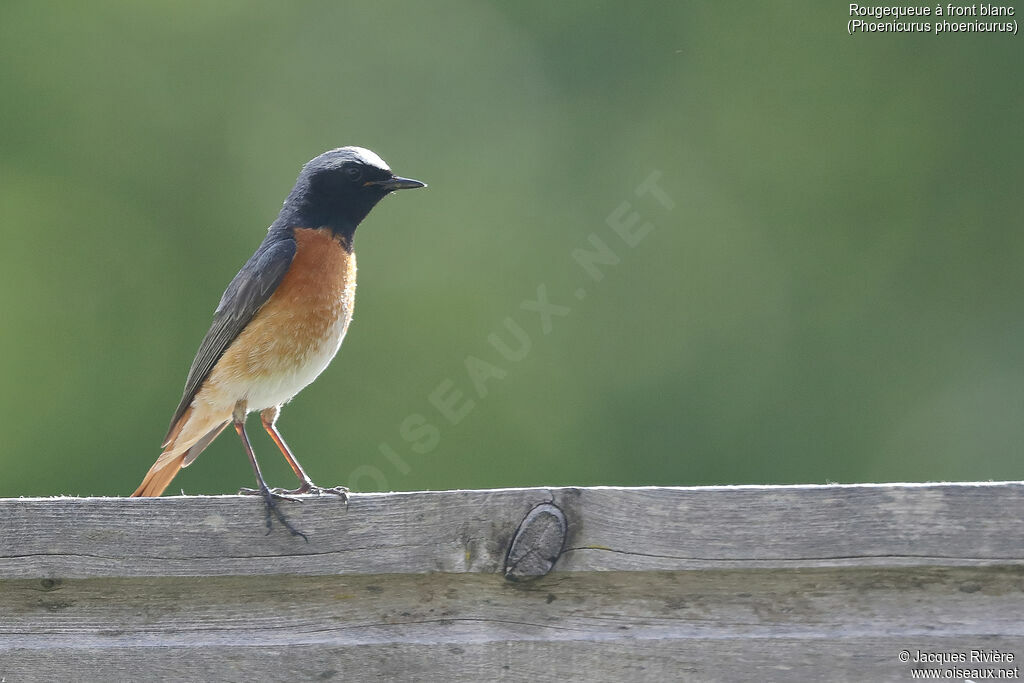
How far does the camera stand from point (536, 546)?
8.42 feet

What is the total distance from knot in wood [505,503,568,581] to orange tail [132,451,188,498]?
258 cm

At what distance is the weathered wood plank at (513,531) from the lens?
8.18 ft

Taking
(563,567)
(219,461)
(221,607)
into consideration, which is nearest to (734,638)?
(563,567)

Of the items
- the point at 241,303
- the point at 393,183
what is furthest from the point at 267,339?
the point at 393,183

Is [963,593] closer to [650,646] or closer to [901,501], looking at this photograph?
[901,501]

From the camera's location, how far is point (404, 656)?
2.59 m

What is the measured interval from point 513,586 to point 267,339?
240 centimetres

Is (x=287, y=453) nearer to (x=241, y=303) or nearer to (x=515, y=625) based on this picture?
(x=241, y=303)

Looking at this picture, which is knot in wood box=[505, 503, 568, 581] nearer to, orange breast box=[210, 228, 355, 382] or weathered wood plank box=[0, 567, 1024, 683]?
weathered wood plank box=[0, 567, 1024, 683]

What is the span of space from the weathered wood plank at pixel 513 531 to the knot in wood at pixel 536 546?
2 cm

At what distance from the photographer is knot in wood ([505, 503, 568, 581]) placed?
2559mm

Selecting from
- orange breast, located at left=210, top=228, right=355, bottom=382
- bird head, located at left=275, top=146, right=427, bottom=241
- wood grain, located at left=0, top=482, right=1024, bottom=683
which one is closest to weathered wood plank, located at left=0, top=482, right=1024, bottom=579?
wood grain, located at left=0, top=482, right=1024, bottom=683

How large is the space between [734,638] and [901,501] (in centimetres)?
46

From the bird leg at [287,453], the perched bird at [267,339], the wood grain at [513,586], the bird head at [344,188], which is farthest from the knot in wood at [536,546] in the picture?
the bird head at [344,188]
